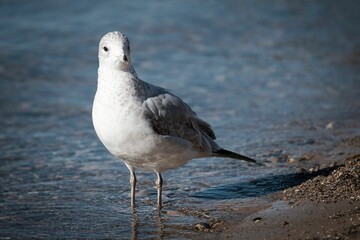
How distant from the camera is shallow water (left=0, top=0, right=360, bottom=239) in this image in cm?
618

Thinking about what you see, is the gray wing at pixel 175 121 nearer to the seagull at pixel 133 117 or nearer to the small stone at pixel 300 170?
the seagull at pixel 133 117

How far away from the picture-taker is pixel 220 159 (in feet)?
24.3

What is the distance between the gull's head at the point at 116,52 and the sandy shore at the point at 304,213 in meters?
1.42

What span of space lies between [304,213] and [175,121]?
140 cm

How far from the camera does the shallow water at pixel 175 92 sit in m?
6.18

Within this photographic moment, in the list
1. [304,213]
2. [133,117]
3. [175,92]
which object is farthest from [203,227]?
[175,92]

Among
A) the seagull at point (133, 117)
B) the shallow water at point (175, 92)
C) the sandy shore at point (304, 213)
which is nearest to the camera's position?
the sandy shore at point (304, 213)

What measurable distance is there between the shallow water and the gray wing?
48cm

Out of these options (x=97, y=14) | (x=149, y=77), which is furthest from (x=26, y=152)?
(x=97, y=14)

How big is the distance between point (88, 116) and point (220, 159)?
2366mm

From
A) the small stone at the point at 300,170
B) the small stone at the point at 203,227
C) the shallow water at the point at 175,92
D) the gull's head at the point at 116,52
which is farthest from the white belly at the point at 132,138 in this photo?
the small stone at the point at 300,170

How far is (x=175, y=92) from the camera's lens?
9758 mm

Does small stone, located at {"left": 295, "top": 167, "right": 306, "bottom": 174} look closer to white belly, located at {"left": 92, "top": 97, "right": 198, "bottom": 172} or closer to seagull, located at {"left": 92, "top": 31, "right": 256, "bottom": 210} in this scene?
seagull, located at {"left": 92, "top": 31, "right": 256, "bottom": 210}

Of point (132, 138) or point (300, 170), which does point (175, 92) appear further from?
point (132, 138)
